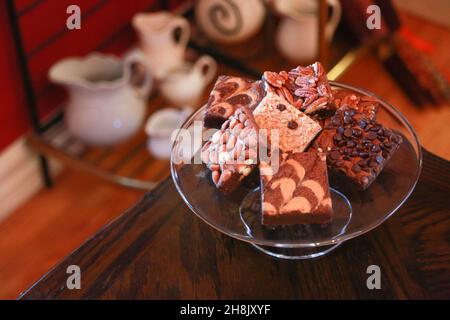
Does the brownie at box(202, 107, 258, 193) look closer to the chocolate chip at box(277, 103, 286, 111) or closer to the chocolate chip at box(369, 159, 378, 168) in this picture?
the chocolate chip at box(277, 103, 286, 111)

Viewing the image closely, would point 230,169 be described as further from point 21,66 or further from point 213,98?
point 21,66

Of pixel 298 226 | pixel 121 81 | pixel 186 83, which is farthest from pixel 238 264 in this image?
pixel 186 83

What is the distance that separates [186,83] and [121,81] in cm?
22

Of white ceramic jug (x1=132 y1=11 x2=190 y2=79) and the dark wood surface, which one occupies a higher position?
the dark wood surface

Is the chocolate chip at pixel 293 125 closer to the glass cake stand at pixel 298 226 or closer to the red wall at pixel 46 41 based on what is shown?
the glass cake stand at pixel 298 226

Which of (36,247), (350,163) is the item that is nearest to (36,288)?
(350,163)

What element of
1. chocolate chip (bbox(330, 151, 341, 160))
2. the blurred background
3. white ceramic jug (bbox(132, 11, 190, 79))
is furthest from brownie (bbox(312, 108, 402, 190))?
white ceramic jug (bbox(132, 11, 190, 79))

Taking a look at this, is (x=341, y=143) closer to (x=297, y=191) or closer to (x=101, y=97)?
(x=297, y=191)

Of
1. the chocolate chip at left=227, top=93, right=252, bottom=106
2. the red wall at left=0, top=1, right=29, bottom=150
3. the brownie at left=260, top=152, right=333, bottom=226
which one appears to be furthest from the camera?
the red wall at left=0, top=1, right=29, bottom=150

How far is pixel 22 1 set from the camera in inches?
67.5

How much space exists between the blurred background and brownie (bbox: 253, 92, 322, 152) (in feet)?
2.57

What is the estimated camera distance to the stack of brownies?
0.96 m

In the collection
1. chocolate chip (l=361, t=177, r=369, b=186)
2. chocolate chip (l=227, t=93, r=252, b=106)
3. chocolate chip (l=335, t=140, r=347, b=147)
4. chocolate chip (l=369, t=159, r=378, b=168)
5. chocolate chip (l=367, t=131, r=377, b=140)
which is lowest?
chocolate chip (l=361, t=177, r=369, b=186)

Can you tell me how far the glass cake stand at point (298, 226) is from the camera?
950 millimetres
